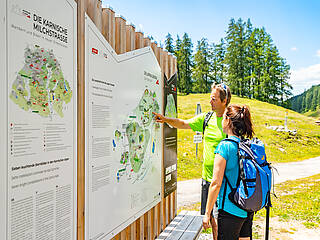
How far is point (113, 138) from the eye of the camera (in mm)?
2834

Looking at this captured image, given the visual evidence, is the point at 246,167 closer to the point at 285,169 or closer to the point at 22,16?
the point at 22,16

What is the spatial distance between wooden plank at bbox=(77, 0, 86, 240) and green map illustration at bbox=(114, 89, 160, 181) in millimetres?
583

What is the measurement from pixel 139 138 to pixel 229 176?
119 cm

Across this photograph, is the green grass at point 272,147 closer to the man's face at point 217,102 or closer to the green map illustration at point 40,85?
the man's face at point 217,102

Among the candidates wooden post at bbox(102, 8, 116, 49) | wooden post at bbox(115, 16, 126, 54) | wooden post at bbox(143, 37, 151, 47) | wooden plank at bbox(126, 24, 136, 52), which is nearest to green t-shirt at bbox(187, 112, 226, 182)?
wooden post at bbox(143, 37, 151, 47)

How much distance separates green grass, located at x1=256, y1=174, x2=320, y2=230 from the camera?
266 inches

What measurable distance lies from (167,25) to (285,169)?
49866 mm

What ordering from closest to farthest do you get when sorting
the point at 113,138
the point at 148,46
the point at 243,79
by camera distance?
the point at 113,138 → the point at 148,46 → the point at 243,79

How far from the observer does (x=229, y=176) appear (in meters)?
2.95

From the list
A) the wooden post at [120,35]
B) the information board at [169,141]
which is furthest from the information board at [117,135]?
the information board at [169,141]

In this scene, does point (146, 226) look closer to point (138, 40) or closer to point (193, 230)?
point (193, 230)

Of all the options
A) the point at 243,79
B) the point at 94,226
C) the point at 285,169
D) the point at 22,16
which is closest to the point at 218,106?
the point at 94,226

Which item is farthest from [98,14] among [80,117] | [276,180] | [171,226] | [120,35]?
[276,180]

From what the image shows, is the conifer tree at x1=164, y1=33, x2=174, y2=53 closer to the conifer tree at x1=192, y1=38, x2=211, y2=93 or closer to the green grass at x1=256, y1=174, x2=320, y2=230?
the conifer tree at x1=192, y1=38, x2=211, y2=93
